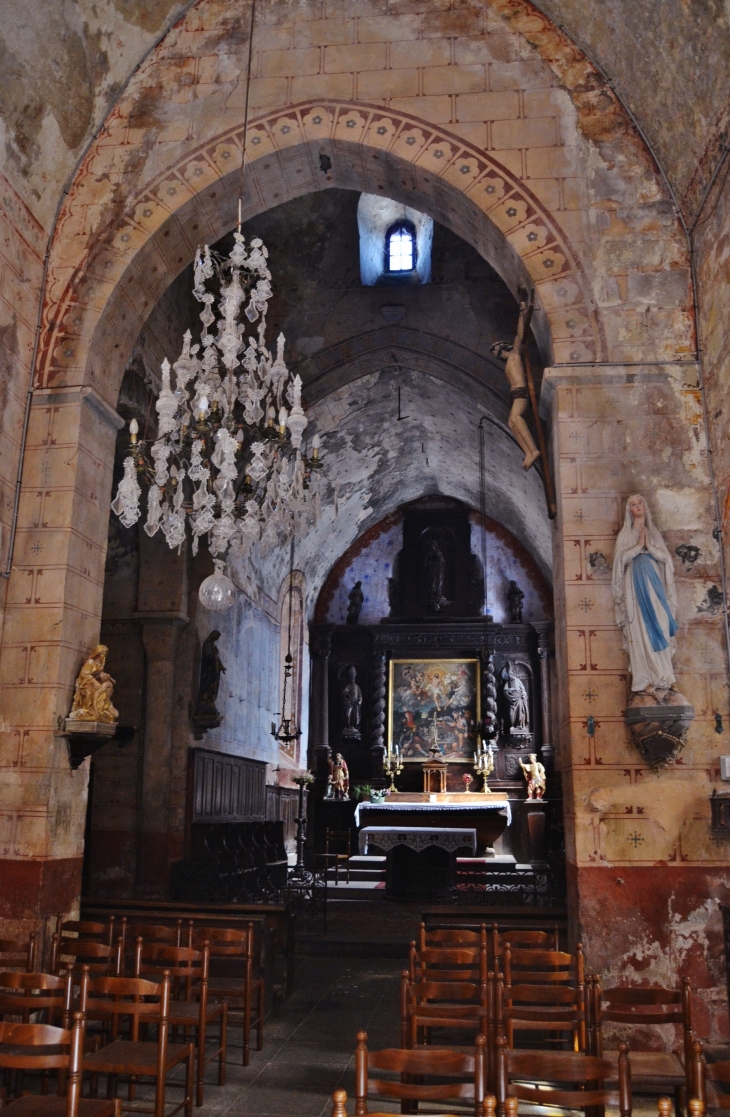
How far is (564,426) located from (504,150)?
2.80 metres

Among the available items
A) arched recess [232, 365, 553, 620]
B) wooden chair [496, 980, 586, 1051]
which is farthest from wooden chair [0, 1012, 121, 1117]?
arched recess [232, 365, 553, 620]

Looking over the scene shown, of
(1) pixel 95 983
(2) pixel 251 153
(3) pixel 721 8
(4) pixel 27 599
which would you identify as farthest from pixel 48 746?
(3) pixel 721 8

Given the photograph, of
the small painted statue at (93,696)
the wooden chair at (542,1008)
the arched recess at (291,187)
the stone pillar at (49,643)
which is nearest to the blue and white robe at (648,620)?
the arched recess at (291,187)

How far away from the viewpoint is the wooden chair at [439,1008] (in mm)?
4500

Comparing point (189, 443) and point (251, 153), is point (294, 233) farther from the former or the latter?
point (189, 443)

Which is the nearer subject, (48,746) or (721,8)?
(721,8)

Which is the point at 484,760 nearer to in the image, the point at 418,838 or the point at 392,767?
the point at 392,767

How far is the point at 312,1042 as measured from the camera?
7.16m

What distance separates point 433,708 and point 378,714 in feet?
3.94

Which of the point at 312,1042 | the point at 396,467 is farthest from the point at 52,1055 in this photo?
the point at 396,467

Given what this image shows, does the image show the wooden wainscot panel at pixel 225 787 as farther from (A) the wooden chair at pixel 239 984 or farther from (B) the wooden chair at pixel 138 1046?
(B) the wooden chair at pixel 138 1046

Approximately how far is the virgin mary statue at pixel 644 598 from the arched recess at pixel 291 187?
6.18 feet

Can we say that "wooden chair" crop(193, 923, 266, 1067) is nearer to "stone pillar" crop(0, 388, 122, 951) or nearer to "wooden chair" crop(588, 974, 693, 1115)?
"stone pillar" crop(0, 388, 122, 951)

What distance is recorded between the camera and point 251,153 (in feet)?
30.7
